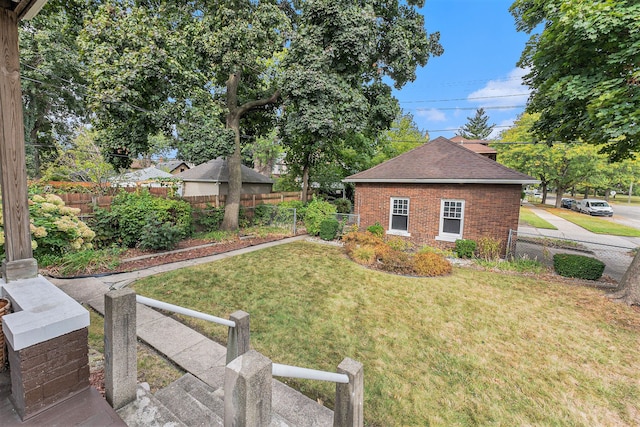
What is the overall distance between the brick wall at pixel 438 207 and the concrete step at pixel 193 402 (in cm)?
923

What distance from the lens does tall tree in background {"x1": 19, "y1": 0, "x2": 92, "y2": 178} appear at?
446 inches

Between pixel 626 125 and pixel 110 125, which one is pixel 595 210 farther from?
pixel 110 125

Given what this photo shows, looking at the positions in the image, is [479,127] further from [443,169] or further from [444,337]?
[444,337]

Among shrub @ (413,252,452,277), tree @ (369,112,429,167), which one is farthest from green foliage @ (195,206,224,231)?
tree @ (369,112,429,167)

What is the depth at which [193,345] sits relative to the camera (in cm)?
345

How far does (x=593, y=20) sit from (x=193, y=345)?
338 inches

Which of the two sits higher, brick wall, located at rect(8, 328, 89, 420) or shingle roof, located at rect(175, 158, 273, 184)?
shingle roof, located at rect(175, 158, 273, 184)

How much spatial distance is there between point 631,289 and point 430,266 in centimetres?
Result: 398

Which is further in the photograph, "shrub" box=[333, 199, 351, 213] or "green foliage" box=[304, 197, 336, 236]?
"shrub" box=[333, 199, 351, 213]

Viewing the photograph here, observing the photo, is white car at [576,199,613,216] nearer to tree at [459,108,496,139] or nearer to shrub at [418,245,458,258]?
shrub at [418,245,458,258]

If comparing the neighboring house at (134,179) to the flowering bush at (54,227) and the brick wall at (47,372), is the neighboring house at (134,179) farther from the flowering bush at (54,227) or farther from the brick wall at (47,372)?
the brick wall at (47,372)

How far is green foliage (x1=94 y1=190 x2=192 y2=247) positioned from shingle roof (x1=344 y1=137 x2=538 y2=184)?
287 inches

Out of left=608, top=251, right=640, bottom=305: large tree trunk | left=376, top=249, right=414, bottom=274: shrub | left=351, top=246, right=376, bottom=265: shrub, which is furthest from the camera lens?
left=351, top=246, right=376, bottom=265: shrub

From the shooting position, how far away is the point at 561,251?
10586 mm
